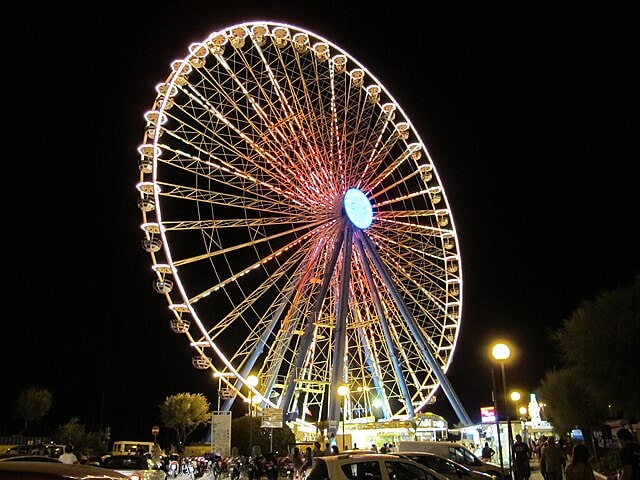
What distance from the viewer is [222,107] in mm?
28406

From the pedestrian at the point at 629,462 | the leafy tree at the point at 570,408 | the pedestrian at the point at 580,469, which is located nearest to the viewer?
the pedestrian at the point at 580,469

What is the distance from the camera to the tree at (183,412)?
60959mm

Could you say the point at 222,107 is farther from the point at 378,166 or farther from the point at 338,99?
the point at 378,166

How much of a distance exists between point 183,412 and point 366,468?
5423 cm

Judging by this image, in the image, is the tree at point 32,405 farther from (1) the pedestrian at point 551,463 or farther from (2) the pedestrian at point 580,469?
(2) the pedestrian at point 580,469

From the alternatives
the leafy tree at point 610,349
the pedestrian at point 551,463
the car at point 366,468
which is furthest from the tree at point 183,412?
the car at point 366,468

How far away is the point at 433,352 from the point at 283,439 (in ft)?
31.4

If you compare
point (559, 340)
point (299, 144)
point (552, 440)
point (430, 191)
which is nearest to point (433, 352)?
point (430, 191)

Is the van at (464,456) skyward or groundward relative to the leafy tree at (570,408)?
groundward

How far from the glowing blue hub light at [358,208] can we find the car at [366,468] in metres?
19.8

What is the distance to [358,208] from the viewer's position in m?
30.7

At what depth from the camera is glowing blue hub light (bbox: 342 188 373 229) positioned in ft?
98.6

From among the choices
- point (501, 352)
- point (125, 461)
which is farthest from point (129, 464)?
point (501, 352)

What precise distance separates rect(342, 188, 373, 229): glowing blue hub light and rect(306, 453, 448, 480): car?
1983cm
